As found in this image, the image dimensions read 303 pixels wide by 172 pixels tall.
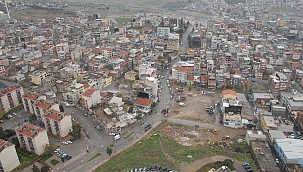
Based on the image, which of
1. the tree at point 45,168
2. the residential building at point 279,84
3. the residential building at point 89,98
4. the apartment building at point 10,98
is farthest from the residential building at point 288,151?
the apartment building at point 10,98

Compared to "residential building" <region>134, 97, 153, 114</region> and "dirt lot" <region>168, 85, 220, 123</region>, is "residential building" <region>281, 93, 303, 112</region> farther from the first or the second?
"residential building" <region>134, 97, 153, 114</region>

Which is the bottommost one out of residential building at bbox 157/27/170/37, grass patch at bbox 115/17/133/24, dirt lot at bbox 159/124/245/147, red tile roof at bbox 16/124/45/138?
dirt lot at bbox 159/124/245/147

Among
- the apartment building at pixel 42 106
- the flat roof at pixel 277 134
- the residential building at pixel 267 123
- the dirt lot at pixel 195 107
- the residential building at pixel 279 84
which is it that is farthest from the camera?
the residential building at pixel 279 84

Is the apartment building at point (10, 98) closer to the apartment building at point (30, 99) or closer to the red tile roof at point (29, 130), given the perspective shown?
the apartment building at point (30, 99)

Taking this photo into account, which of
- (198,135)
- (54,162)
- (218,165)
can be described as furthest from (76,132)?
(218,165)

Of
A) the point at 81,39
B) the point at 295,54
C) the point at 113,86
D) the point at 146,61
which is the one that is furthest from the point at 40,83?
the point at 295,54

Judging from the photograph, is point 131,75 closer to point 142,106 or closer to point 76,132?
point 142,106

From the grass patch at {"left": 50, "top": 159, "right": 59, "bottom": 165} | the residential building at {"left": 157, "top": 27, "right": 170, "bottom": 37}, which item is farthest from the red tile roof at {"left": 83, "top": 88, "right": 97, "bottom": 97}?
the residential building at {"left": 157, "top": 27, "right": 170, "bottom": 37}

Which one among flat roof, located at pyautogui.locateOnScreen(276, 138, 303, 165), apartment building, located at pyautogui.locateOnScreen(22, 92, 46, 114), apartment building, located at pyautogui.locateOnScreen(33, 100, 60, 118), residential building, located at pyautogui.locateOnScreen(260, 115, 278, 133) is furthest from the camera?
apartment building, located at pyautogui.locateOnScreen(22, 92, 46, 114)

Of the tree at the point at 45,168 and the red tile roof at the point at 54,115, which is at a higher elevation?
the red tile roof at the point at 54,115
